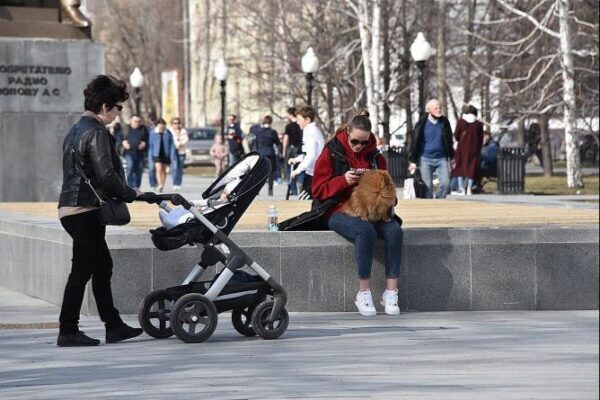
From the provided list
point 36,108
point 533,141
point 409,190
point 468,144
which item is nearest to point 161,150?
point 468,144

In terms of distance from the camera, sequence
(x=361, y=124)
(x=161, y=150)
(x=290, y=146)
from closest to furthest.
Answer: (x=361, y=124)
(x=161, y=150)
(x=290, y=146)

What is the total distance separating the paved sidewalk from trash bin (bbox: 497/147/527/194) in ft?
67.5

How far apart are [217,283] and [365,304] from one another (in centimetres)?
196

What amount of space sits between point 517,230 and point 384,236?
123 centimetres

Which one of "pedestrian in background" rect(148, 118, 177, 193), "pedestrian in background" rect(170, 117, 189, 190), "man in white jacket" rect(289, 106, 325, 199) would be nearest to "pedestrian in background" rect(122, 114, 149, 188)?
"pedestrian in background" rect(148, 118, 177, 193)

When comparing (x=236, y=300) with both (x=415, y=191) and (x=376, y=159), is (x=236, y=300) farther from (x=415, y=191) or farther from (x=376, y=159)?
(x=415, y=191)

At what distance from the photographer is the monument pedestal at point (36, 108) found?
71.6 ft

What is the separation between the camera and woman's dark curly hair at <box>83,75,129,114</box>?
35.1ft

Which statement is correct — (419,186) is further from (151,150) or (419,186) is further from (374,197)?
(151,150)

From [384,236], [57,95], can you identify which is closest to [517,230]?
[384,236]

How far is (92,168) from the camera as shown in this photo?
10.6 m

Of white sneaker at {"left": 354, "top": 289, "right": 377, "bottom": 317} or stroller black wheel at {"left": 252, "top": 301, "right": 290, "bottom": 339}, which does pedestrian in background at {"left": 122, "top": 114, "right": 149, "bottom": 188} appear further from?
stroller black wheel at {"left": 252, "top": 301, "right": 290, "bottom": 339}

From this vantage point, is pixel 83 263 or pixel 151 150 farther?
pixel 151 150

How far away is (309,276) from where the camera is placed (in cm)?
1269
